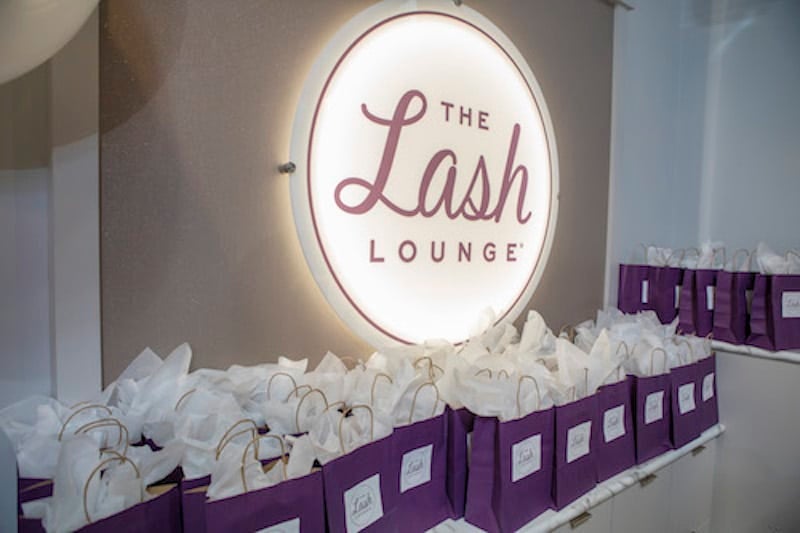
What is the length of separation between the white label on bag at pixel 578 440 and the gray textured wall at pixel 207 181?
2.09ft

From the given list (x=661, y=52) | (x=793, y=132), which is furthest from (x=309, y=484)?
(x=793, y=132)

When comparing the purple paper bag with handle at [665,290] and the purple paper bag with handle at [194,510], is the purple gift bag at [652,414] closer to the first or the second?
the purple paper bag with handle at [665,290]

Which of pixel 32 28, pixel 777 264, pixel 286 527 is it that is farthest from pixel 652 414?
pixel 32 28

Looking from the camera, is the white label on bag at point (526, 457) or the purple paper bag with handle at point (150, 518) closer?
the purple paper bag with handle at point (150, 518)

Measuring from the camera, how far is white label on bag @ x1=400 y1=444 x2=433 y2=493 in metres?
1.16

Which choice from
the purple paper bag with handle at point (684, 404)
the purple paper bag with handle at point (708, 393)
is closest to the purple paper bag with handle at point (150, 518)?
the purple paper bag with handle at point (684, 404)

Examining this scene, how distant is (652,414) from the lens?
5.68 feet

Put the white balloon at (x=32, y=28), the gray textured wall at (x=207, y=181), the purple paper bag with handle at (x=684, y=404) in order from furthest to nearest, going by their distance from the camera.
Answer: the purple paper bag with handle at (x=684, y=404) → the gray textured wall at (x=207, y=181) → the white balloon at (x=32, y=28)

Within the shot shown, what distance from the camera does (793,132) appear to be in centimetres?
268

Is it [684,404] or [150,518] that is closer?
[150,518]

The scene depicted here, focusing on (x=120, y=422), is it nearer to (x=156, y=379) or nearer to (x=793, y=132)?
(x=156, y=379)

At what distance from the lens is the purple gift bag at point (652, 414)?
167cm

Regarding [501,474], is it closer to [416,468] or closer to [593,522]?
[416,468]

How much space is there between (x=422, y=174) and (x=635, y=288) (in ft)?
4.41
